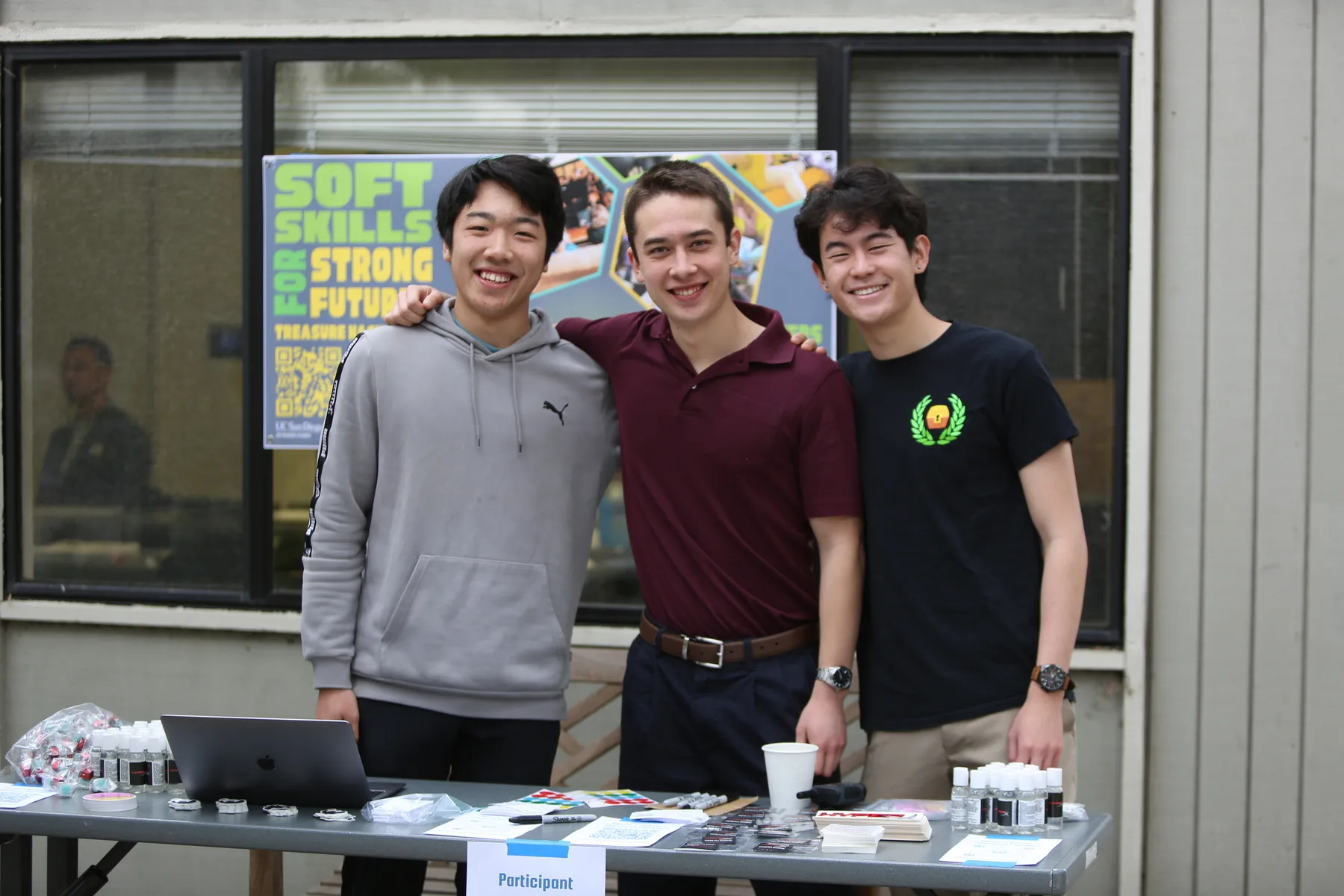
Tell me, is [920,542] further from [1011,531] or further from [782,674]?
[782,674]

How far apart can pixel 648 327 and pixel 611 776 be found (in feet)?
7.35

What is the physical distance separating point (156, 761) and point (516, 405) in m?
1.15

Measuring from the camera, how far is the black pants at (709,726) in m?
3.25

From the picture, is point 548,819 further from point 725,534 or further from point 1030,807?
point 1030,807

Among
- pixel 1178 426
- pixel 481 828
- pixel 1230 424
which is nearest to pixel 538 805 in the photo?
pixel 481 828

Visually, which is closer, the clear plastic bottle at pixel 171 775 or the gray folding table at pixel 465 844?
the gray folding table at pixel 465 844

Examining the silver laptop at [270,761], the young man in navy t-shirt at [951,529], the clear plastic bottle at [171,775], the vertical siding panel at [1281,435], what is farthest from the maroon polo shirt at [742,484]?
the vertical siding panel at [1281,435]

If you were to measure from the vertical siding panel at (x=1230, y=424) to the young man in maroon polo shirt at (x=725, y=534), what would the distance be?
2.17 m

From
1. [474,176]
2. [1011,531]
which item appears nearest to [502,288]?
[474,176]

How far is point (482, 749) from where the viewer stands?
345 cm

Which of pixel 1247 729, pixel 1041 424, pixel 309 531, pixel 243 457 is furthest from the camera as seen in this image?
pixel 243 457

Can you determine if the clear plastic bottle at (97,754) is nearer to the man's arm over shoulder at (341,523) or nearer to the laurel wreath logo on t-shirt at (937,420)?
the man's arm over shoulder at (341,523)

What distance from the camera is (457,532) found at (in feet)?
11.0

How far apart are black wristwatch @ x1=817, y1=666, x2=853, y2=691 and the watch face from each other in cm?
42
